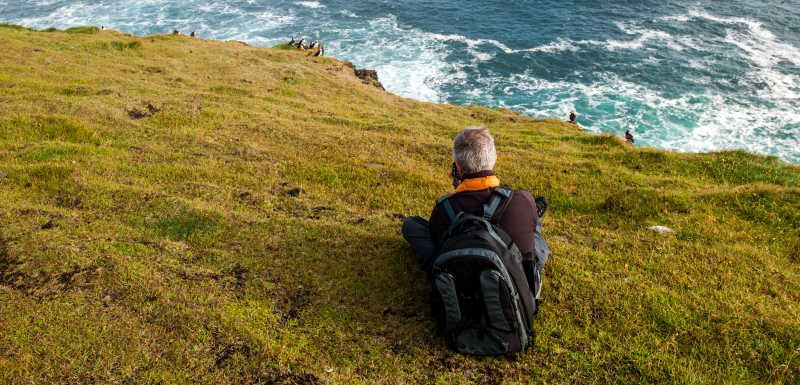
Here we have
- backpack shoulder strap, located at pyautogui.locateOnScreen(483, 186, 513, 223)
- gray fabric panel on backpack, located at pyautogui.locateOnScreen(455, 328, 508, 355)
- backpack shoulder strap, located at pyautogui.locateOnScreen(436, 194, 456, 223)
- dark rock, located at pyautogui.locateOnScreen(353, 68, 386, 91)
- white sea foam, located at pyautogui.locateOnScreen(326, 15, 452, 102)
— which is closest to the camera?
gray fabric panel on backpack, located at pyautogui.locateOnScreen(455, 328, 508, 355)

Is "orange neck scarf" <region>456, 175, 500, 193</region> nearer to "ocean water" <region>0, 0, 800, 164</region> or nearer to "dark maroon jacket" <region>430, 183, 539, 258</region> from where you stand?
"dark maroon jacket" <region>430, 183, 539, 258</region>

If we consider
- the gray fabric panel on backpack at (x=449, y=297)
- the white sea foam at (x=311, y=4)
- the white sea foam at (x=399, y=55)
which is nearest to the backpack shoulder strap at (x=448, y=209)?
the gray fabric panel on backpack at (x=449, y=297)

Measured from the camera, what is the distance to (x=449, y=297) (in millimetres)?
6367

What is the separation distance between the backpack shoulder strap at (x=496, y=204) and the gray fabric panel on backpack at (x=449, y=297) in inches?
50.3

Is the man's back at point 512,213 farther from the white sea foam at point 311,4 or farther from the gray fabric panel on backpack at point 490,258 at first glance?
the white sea foam at point 311,4

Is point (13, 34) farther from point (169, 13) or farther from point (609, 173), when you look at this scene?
point (169, 13)

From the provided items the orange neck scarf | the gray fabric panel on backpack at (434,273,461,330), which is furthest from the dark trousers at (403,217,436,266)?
the gray fabric panel on backpack at (434,273,461,330)

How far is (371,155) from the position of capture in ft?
52.1

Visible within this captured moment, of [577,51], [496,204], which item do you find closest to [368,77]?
[577,51]

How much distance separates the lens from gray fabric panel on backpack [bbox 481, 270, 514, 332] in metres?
6.02

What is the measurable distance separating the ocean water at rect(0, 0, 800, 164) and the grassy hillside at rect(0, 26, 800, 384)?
26.1 meters

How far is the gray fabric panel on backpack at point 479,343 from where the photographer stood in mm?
6527

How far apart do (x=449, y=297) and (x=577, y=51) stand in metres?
55.5

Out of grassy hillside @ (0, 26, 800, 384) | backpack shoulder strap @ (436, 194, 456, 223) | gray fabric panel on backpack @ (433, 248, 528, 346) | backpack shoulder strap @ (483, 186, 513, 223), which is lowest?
grassy hillside @ (0, 26, 800, 384)
